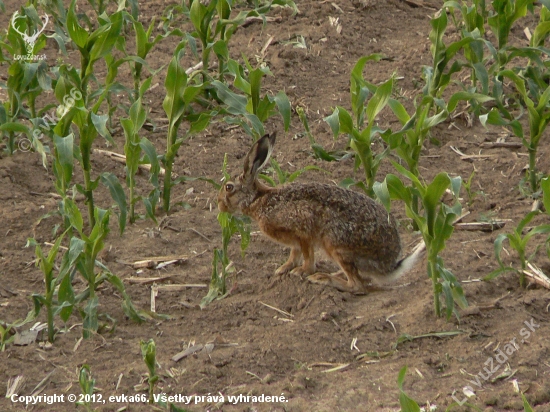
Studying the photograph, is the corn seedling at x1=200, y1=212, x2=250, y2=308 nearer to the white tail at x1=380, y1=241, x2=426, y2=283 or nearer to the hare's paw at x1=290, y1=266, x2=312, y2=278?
the hare's paw at x1=290, y1=266, x2=312, y2=278

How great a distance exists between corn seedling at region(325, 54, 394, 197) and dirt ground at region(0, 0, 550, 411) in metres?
0.60

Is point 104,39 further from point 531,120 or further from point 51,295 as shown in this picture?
point 531,120

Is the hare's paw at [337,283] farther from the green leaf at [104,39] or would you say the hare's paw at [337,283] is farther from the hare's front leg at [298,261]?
the green leaf at [104,39]

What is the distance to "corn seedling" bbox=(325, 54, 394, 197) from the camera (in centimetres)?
Result: 689

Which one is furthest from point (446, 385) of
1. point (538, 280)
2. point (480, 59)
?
point (480, 59)

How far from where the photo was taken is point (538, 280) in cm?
626

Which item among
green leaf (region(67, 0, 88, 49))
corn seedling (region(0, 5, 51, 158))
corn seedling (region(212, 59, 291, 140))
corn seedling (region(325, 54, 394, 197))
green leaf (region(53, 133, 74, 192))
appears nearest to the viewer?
green leaf (region(53, 133, 74, 192))

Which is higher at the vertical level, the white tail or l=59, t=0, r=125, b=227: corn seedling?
l=59, t=0, r=125, b=227: corn seedling

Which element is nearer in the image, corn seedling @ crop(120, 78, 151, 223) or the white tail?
the white tail

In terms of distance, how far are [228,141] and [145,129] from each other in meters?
0.79

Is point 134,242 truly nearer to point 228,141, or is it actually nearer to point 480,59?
point 228,141

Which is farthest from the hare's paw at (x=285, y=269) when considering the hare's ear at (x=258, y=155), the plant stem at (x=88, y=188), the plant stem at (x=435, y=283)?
the plant stem at (x=88, y=188)

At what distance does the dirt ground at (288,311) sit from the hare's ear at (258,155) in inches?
26.7

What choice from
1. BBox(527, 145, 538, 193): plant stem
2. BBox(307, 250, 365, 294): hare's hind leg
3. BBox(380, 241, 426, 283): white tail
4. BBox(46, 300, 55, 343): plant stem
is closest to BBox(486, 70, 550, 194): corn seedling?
BBox(527, 145, 538, 193): plant stem
